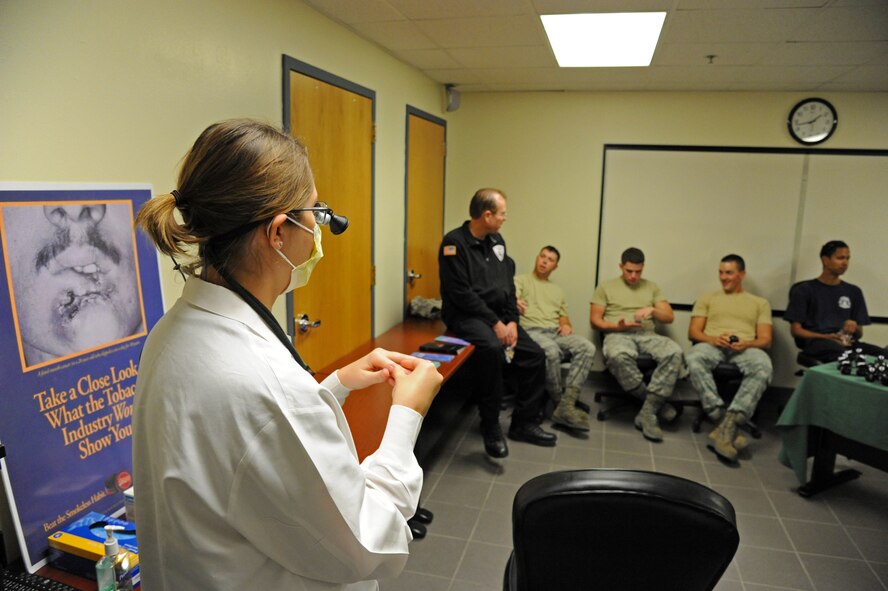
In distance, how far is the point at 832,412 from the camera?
3.21 metres

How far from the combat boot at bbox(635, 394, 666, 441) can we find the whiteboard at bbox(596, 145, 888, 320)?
3.75ft

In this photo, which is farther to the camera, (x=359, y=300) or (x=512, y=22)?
(x=359, y=300)

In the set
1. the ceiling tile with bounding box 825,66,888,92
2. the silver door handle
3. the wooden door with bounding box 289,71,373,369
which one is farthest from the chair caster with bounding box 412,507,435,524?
the ceiling tile with bounding box 825,66,888,92

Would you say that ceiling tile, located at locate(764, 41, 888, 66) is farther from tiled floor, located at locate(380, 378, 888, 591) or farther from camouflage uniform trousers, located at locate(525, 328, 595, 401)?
tiled floor, located at locate(380, 378, 888, 591)

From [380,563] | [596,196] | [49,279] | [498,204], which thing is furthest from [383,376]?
[596,196]

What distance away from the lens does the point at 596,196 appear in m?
5.18

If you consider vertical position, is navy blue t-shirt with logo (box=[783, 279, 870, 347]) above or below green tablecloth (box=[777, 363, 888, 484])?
above

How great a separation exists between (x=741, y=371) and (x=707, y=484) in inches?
44.2

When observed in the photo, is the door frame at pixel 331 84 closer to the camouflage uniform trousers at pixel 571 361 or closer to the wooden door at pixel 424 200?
the wooden door at pixel 424 200

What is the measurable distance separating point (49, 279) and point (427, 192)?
355 centimetres

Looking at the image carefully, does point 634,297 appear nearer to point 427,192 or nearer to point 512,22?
point 427,192

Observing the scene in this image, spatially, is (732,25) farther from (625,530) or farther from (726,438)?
(625,530)

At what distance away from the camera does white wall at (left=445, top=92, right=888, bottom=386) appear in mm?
4852

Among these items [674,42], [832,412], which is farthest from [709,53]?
[832,412]
